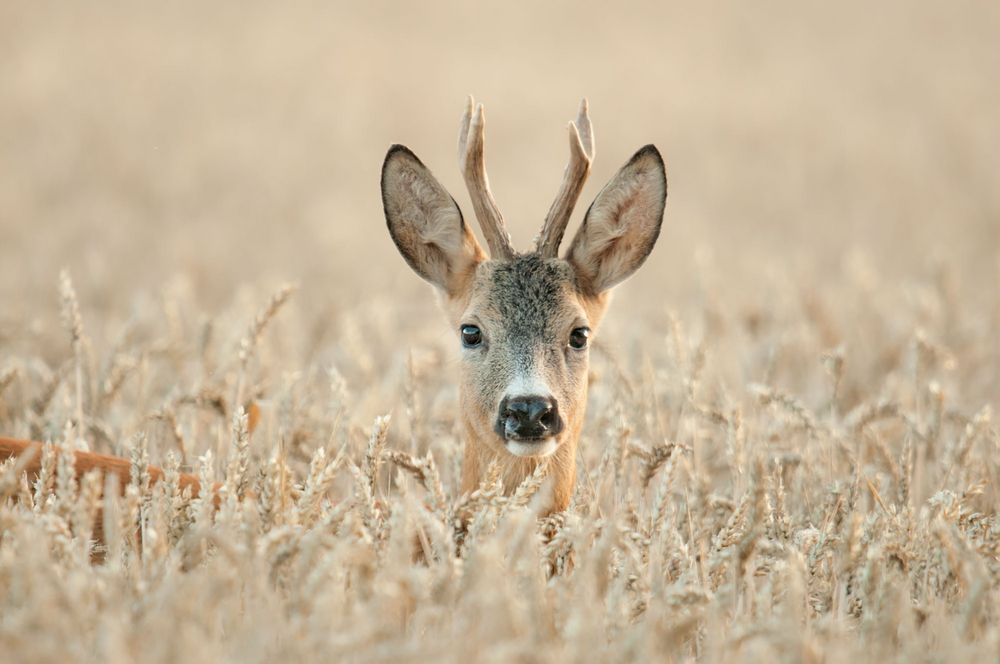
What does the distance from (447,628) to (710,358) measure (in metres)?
4.42

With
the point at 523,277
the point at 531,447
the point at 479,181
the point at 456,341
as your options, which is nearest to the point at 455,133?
the point at 456,341

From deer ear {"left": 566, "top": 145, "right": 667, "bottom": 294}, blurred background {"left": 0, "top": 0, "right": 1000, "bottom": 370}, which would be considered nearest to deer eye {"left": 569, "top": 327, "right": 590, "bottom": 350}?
deer ear {"left": 566, "top": 145, "right": 667, "bottom": 294}

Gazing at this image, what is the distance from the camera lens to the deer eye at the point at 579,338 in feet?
18.5

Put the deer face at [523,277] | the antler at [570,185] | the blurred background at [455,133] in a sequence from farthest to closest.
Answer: the blurred background at [455,133], the antler at [570,185], the deer face at [523,277]

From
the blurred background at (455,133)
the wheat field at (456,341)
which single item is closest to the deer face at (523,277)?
the wheat field at (456,341)

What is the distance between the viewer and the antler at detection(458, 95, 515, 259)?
18.6 ft

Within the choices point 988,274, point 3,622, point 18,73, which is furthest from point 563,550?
point 18,73

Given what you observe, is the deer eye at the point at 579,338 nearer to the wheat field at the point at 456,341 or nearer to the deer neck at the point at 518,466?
the deer neck at the point at 518,466

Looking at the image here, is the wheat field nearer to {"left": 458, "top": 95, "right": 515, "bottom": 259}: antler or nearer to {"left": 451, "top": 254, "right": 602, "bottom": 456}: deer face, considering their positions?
{"left": 451, "top": 254, "right": 602, "bottom": 456}: deer face

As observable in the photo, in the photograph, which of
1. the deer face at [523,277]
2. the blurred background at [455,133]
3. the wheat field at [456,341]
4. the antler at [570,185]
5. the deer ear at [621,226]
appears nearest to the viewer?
the wheat field at [456,341]

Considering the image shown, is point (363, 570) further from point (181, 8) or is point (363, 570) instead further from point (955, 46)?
point (955, 46)

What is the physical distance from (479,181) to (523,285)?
513 millimetres

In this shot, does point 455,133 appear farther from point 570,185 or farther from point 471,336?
point 471,336

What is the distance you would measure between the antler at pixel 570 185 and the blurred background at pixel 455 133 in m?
2.76
